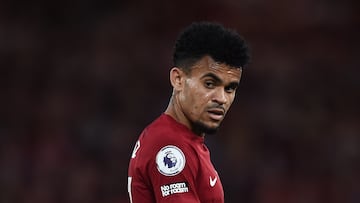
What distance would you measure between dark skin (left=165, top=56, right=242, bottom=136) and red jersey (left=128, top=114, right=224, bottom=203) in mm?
50

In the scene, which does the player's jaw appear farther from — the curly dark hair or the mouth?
the curly dark hair

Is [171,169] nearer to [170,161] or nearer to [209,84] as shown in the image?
[170,161]

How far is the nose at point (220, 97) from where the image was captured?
301cm

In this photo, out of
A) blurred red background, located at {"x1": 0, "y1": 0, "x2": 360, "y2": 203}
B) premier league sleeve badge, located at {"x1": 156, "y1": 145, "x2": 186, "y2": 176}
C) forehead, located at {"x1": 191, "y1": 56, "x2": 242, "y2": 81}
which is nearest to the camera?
premier league sleeve badge, located at {"x1": 156, "y1": 145, "x2": 186, "y2": 176}

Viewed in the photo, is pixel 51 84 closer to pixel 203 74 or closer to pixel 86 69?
pixel 86 69

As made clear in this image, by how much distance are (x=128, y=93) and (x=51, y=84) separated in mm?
865

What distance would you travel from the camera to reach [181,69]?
3072 millimetres

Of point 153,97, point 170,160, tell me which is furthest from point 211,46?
point 153,97

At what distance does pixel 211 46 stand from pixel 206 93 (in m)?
0.17

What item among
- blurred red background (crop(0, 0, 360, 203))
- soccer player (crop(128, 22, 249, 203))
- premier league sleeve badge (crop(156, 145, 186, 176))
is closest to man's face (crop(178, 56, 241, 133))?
soccer player (crop(128, 22, 249, 203))

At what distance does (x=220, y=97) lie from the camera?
3018 mm

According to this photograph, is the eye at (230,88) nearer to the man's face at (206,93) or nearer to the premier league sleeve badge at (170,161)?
the man's face at (206,93)

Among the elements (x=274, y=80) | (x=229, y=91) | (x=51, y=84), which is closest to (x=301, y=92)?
(x=274, y=80)

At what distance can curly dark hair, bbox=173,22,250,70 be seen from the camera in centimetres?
304
